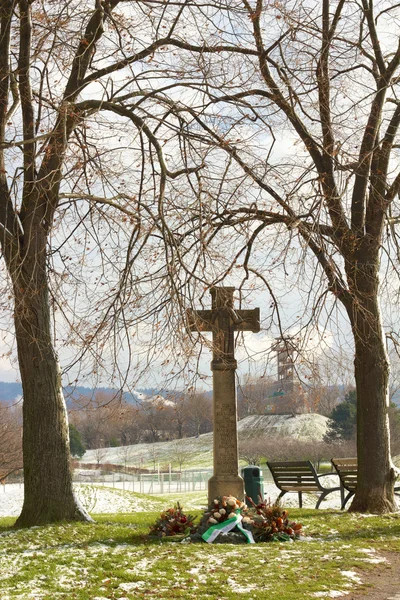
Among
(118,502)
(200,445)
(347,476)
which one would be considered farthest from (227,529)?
(200,445)

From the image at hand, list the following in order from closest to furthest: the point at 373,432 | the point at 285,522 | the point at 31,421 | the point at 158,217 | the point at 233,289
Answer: the point at 158,217 → the point at 285,522 → the point at 31,421 → the point at 233,289 → the point at 373,432

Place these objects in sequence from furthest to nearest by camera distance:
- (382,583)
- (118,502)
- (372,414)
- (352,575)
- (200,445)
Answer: (200,445), (118,502), (372,414), (352,575), (382,583)

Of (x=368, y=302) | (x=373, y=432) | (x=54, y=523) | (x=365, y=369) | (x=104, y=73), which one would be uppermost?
(x=104, y=73)

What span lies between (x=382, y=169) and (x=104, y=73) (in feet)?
17.7

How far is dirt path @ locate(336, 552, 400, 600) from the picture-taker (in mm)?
6840

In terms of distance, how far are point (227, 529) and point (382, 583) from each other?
9.30 feet

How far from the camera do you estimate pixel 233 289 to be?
12.3 meters

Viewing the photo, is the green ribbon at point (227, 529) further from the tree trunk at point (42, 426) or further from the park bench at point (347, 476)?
the park bench at point (347, 476)

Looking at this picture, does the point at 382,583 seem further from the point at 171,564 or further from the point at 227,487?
the point at 227,487

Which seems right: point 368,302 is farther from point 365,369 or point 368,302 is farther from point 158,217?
point 158,217

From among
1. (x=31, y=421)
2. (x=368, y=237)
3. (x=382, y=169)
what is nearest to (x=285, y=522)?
(x=31, y=421)

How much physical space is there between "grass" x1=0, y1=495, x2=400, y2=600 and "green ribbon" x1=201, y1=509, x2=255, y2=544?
0.39m

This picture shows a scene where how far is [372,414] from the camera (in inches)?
517

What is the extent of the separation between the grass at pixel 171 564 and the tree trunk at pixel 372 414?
2171 millimetres
